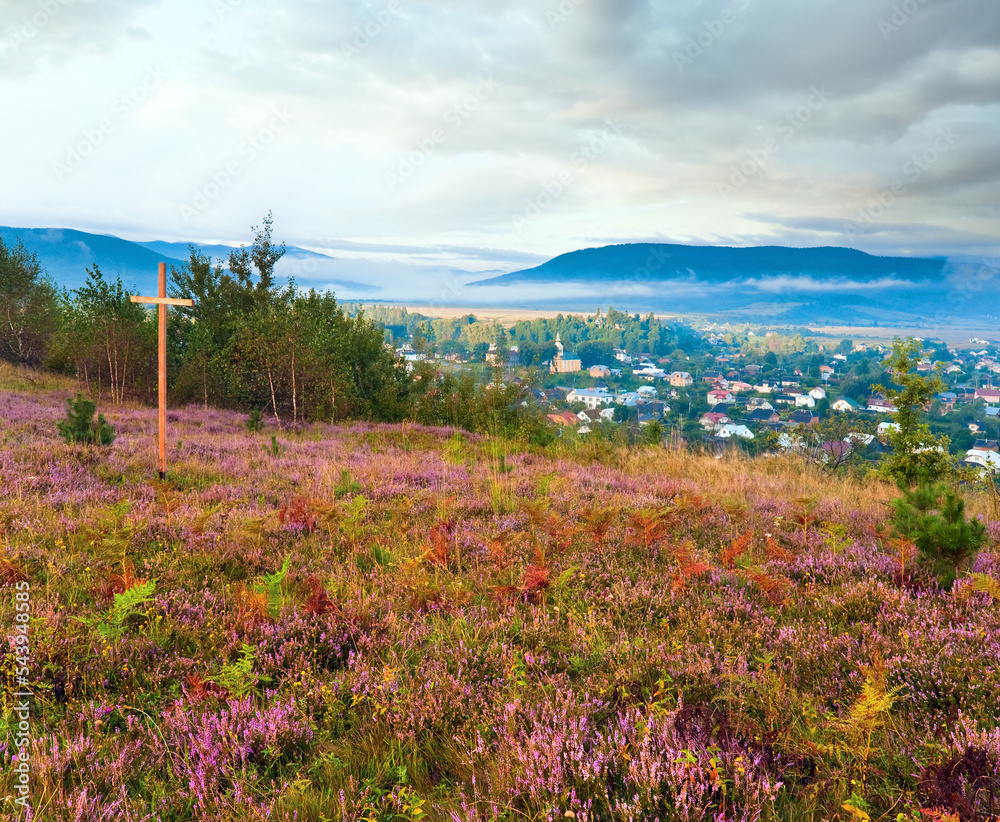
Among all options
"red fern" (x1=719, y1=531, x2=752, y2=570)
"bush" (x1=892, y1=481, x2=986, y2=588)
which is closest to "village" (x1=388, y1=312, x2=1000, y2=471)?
"bush" (x1=892, y1=481, x2=986, y2=588)

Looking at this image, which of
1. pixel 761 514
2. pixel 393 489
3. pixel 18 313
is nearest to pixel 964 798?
pixel 761 514

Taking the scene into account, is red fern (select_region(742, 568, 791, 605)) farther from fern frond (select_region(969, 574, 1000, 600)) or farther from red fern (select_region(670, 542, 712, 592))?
fern frond (select_region(969, 574, 1000, 600))

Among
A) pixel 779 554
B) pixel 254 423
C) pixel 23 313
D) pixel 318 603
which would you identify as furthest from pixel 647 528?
pixel 23 313

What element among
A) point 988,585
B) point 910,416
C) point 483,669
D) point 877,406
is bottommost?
point 877,406

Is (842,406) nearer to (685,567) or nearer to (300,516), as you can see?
(685,567)

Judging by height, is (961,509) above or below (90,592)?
above

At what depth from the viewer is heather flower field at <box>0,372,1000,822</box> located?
2328 millimetres

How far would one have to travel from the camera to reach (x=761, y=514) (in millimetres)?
7422

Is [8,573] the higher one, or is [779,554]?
[8,573]

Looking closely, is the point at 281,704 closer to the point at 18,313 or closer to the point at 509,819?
the point at 509,819

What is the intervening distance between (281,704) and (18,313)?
167 ft

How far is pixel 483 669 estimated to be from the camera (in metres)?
3.37

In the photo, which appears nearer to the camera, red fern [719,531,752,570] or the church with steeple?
red fern [719,531,752,570]

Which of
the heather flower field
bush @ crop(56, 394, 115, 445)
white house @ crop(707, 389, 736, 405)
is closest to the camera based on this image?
the heather flower field
